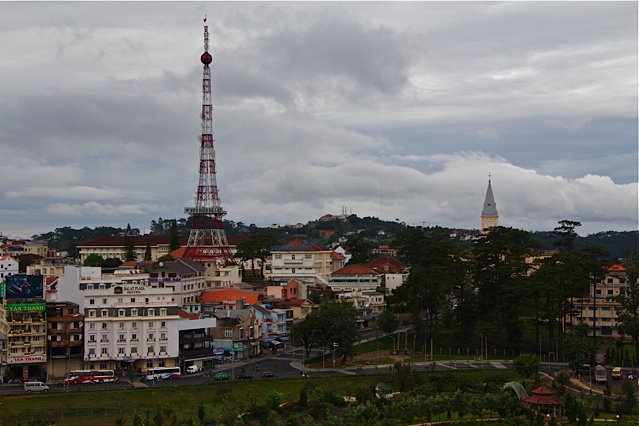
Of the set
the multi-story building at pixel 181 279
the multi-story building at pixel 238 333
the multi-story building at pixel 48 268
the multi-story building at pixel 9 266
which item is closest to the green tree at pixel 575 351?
the multi-story building at pixel 238 333

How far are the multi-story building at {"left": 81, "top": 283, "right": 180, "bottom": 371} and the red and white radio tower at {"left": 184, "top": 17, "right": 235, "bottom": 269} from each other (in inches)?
1280

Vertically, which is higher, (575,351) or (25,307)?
(25,307)

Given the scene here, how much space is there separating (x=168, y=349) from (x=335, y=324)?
10.9m

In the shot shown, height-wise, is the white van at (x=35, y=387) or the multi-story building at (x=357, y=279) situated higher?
the multi-story building at (x=357, y=279)

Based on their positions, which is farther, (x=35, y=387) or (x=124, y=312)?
(x=124, y=312)

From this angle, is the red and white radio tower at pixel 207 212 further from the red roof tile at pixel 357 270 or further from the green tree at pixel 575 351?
the green tree at pixel 575 351

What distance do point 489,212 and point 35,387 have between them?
68766 millimetres

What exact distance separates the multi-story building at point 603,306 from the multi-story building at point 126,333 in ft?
95.0

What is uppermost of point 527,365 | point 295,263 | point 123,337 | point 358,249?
point 358,249

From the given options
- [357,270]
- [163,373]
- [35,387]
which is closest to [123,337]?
[163,373]

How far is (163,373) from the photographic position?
178 feet

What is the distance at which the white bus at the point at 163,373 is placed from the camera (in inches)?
2101

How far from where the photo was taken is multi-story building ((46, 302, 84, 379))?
5497 cm

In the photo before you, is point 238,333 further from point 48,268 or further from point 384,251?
point 384,251
